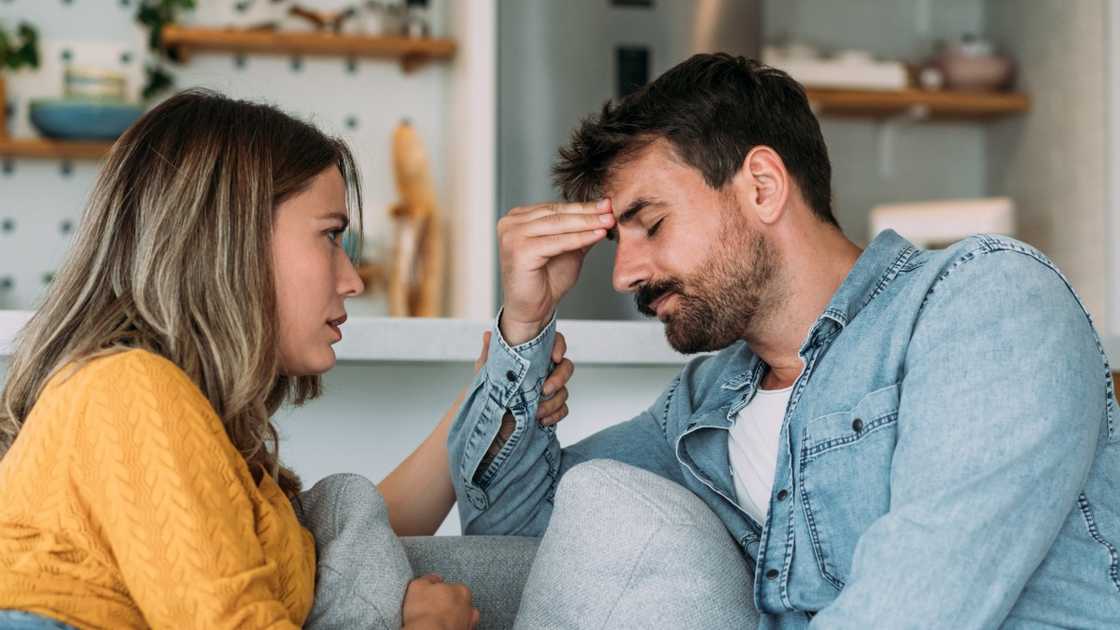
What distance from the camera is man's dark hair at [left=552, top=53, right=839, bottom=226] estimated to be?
142cm

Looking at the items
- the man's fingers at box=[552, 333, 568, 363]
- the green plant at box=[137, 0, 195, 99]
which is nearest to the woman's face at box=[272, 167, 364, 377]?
the man's fingers at box=[552, 333, 568, 363]

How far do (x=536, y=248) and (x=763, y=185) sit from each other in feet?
0.91

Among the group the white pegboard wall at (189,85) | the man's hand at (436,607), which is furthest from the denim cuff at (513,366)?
the white pegboard wall at (189,85)

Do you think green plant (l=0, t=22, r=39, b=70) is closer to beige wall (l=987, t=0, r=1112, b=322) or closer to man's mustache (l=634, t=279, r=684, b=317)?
man's mustache (l=634, t=279, r=684, b=317)

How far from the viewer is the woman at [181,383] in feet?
3.08

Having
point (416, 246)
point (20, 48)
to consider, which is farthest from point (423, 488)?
point (20, 48)

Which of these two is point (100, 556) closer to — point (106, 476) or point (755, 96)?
point (106, 476)

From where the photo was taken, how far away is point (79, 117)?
10.6ft

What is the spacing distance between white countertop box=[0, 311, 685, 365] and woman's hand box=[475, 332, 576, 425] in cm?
9

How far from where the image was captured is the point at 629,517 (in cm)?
116

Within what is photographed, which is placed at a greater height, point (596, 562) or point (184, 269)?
point (184, 269)

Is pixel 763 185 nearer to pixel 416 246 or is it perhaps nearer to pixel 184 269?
pixel 184 269

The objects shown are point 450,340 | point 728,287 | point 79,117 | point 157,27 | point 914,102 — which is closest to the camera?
point 728,287

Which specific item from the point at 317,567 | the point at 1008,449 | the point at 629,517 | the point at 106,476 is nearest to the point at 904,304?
the point at 1008,449
